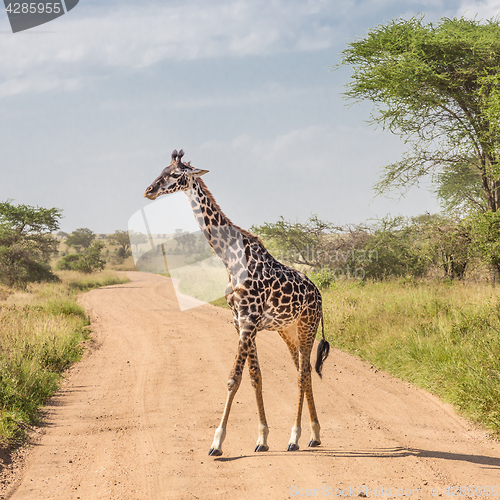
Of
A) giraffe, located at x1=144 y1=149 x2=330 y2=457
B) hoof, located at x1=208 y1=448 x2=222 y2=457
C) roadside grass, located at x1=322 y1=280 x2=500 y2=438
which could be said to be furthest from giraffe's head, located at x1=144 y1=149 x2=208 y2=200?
roadside grass, located at x1=322 y1=280 x2=500 y2=438

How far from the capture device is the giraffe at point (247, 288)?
191 inches

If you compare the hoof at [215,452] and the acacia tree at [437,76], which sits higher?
the acacia tree at [437,76]

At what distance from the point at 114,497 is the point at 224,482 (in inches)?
42.6

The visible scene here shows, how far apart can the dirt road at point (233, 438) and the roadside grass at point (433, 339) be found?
323mm

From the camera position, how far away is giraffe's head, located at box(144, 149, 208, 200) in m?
4.74

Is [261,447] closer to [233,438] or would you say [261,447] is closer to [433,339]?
[233,438]

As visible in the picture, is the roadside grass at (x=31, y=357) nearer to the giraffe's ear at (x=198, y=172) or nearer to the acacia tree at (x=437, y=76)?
the giraffe's ear at (x=198, y=172)

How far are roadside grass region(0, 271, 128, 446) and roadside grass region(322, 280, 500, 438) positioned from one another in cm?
629

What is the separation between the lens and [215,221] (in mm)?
5129

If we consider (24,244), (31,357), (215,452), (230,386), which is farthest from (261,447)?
(24,244)

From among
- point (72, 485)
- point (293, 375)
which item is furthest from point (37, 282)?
point (72, 485)

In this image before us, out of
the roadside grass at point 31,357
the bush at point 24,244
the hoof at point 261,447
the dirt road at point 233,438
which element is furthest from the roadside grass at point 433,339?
the bush at point 24,244

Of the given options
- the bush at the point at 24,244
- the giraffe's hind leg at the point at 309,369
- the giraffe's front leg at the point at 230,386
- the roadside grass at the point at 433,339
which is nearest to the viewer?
the giraffe's front leg at the point at 230,386

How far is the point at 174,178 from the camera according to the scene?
4824 mm
